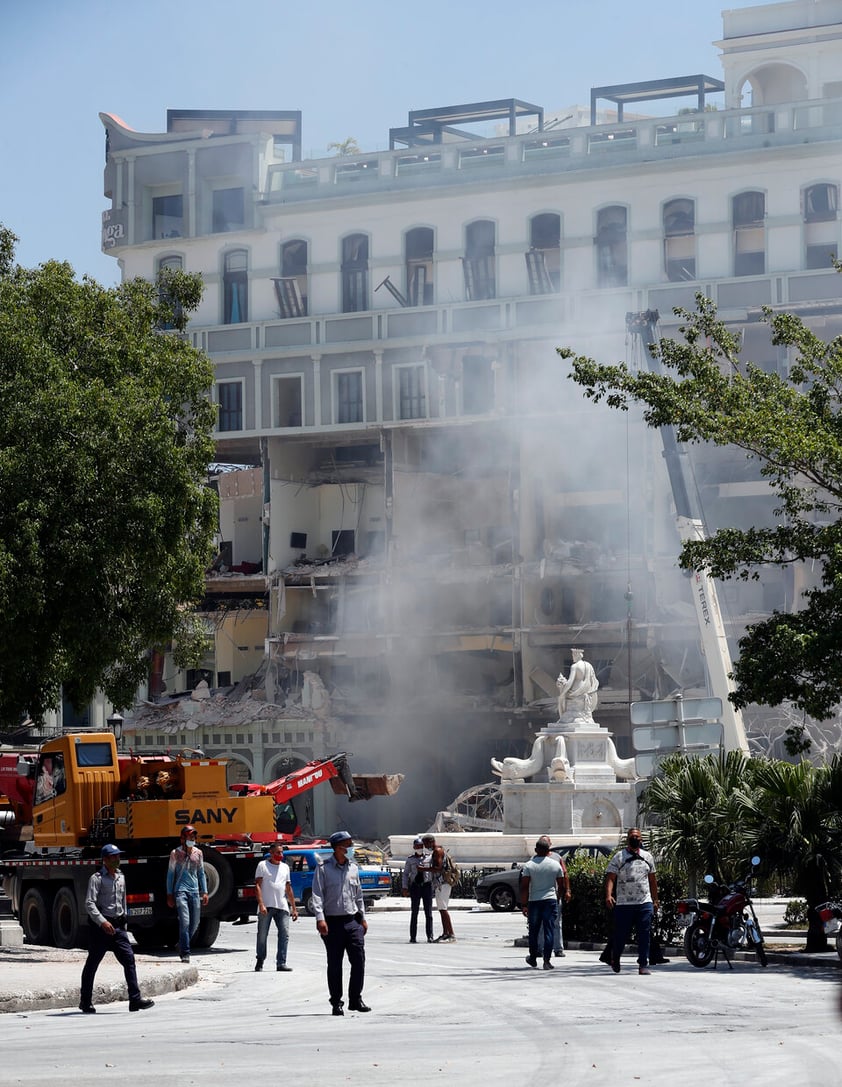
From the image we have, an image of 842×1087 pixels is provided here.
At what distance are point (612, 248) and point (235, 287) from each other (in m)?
15.9

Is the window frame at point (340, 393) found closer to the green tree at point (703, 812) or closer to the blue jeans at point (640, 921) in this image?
the green tree at point (703, 812)

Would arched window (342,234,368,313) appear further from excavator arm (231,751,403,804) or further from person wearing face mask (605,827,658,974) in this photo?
person wearing face mask (605,827,658,974)

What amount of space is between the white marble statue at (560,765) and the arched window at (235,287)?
3340cm

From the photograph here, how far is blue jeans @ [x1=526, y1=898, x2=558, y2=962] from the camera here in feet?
65.8

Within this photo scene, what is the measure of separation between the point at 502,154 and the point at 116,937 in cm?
5706

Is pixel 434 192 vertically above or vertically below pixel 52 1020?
above

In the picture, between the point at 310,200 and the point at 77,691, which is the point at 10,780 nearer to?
the point at 77,691

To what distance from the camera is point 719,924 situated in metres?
20.0

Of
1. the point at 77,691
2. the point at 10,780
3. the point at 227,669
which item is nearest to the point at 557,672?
the point at 227,669

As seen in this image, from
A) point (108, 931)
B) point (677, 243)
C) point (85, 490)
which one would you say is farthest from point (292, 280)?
point (108, 931)

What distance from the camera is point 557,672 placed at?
66188 mm

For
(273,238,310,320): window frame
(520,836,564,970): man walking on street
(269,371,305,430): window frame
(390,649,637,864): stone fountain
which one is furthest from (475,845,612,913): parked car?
(273,238,310,320): window frame

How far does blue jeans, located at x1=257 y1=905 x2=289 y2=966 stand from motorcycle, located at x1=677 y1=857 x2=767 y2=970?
4.52m

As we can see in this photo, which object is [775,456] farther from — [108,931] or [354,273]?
[354,273]
